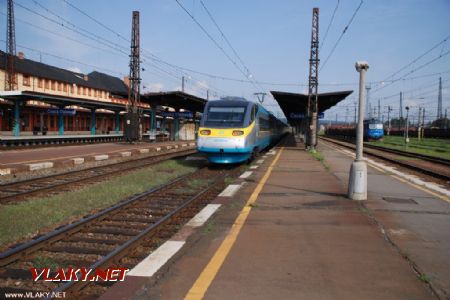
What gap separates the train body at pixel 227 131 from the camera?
14703mm

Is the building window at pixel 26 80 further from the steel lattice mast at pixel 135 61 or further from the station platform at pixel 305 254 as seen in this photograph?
the station platform at pixel 305 254

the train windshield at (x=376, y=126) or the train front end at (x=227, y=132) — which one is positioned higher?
the train windshield at (x=376, y=126)

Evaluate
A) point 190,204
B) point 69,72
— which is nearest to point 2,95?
point 190,204

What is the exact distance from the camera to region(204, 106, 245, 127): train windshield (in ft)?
50.1

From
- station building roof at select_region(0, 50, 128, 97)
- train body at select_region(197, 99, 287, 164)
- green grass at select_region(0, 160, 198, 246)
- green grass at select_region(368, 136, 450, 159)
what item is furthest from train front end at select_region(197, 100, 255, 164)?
station building roof at select_region(0, 50, 128, 97)

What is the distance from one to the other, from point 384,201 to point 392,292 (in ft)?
16.8

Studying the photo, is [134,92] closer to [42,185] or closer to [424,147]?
[42,185]

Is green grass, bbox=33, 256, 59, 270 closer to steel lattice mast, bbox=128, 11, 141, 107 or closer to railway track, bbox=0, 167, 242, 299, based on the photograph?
railway track, bbox=0, 167, 242, 299

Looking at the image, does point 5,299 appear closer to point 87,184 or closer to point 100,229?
point 100,229

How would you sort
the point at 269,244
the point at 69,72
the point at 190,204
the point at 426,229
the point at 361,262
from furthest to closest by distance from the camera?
the point at 69,72
the point at 190,204
the point at 426,229
the point at 269,244
the point at 361,262

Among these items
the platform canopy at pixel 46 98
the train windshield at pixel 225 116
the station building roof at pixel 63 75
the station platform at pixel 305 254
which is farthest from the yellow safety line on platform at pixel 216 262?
the station building roof at pixel 63 75

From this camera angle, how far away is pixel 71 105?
33281 millimetres

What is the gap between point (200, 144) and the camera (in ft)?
49.2

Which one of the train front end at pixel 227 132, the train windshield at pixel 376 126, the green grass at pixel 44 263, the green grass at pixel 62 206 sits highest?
the train windshield at pixel 376 126
